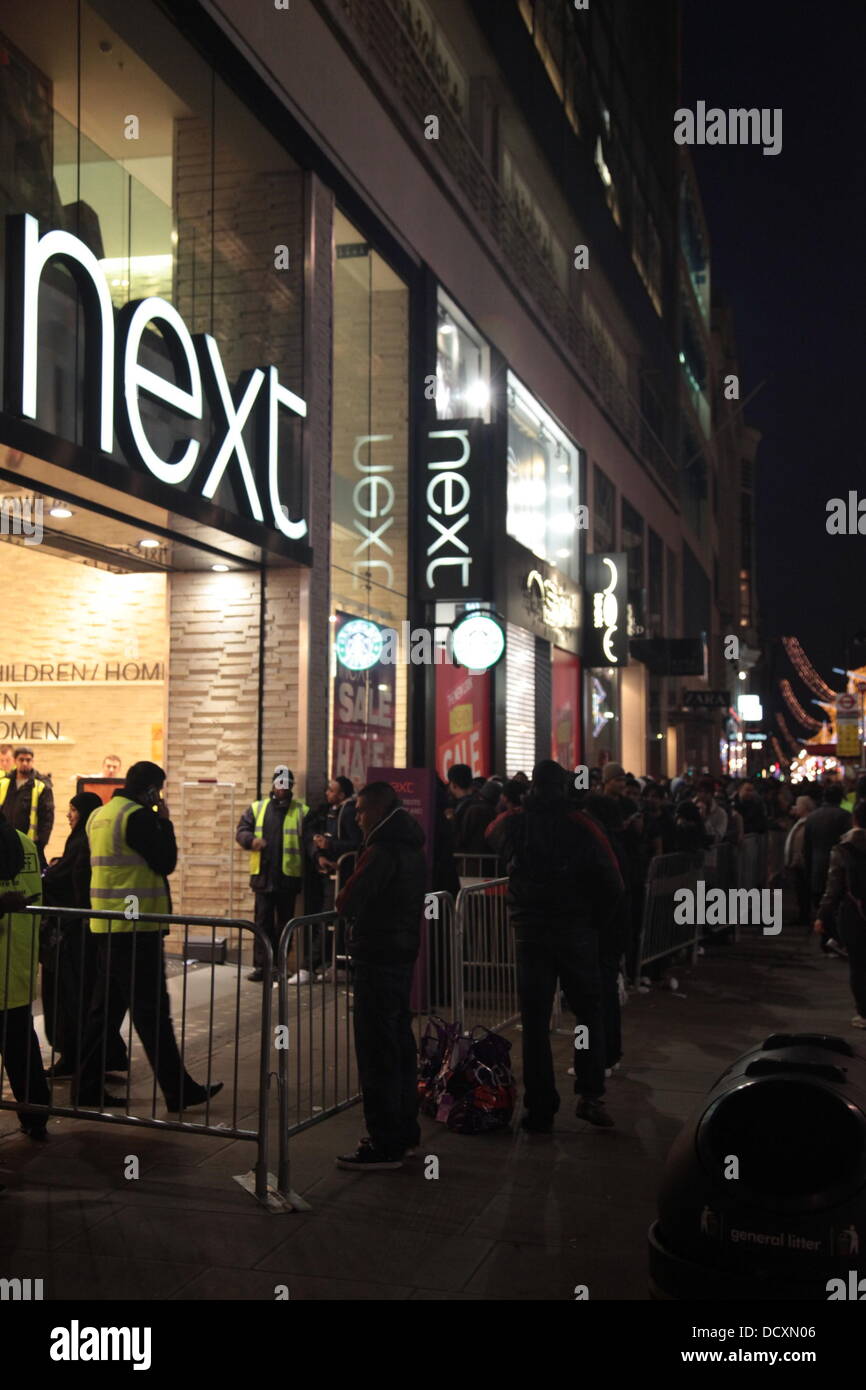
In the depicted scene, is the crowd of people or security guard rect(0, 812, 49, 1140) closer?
the crowd of people

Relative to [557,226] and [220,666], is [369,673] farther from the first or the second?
[557,226]

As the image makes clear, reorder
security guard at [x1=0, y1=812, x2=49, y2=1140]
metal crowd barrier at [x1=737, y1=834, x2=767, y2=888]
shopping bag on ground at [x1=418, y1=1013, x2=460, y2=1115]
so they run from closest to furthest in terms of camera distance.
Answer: security guard at [x1=0, y1=812, x2=49, y2=1140], shopping bag on ground at [x1=418, y1=1013, x2=460, y2=1115], metal crowd barrier at [x1=737, y1=834, x2=767, y2=888]

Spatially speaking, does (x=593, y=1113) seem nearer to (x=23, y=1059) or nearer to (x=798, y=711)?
(x=23, y=1059)

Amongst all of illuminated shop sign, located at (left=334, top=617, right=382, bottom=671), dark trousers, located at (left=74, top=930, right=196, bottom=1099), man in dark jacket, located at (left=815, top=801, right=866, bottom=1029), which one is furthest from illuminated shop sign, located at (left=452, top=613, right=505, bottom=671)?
dark trousers, located at (left=74, top=930, right=196, bottom=1099)

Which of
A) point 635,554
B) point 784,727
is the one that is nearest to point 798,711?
point 784,727

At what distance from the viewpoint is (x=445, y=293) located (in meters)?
17.9

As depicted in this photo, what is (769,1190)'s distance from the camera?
4125mm

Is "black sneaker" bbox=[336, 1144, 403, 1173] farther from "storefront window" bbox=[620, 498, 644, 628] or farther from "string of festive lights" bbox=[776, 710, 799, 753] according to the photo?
"string of festive lights" bbox=[776, 710, 799, 753]

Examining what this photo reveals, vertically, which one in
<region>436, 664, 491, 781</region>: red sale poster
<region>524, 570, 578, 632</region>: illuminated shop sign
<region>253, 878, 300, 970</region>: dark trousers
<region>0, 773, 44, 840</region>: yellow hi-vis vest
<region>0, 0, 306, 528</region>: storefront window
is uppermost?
<region>0, 0, 306, 528</region>: storefront window

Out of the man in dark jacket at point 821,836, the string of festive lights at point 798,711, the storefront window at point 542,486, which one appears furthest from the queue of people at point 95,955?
the string of festive lights at point 798,711

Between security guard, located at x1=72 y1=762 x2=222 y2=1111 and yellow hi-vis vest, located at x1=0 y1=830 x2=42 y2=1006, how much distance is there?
45 cm

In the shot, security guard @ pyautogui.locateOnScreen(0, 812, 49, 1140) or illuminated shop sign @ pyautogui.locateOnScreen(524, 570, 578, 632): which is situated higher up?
illuminated shop sign @ pyautogui.locateOnScreen(524, 570, 578, 632)

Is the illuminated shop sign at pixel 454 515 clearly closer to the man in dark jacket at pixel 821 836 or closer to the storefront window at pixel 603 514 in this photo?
the man in dark jacket at pixel 821 836

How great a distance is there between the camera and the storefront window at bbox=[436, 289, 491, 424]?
17.9 metres
